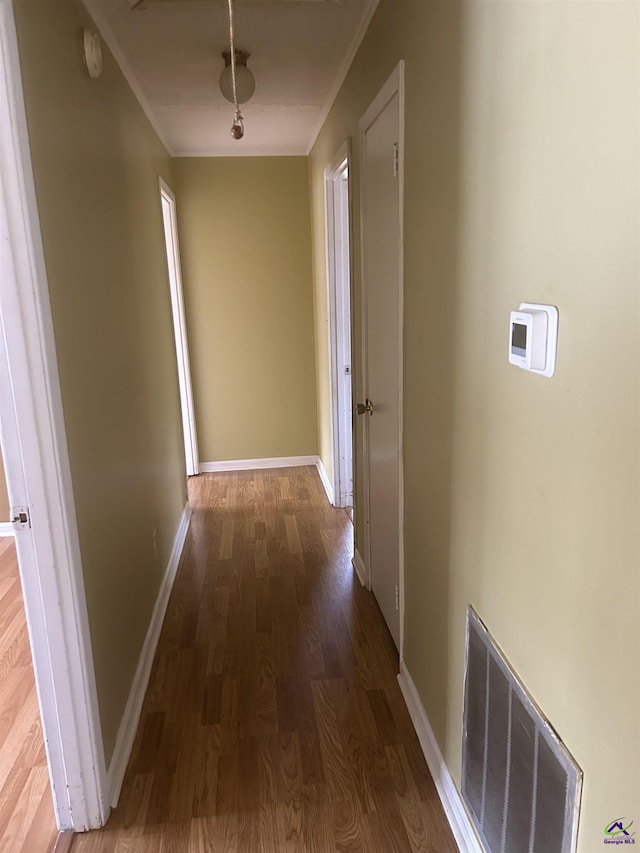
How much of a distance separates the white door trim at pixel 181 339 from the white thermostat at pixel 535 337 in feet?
10.6

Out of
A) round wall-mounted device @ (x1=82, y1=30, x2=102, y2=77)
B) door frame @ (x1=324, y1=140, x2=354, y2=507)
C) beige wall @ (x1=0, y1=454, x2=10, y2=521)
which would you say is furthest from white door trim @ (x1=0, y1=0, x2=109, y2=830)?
beige wall @ (x1=0, y1=454, x2=10, y2=521)

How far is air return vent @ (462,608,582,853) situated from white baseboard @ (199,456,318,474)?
3.52 m

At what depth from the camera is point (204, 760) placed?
1865 millimetres

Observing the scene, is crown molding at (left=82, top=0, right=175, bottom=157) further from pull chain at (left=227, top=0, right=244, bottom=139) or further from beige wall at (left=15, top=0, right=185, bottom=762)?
pull chain at (left=227, top=0, right=244, bottom=139)

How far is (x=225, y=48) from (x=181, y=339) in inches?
93.2

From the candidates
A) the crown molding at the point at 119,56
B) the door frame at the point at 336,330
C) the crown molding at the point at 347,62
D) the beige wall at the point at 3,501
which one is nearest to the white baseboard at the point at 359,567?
the door frame at the point at 336,330

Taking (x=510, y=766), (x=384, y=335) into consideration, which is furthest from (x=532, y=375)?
(x=384, y=335)

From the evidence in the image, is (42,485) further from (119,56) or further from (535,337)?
(119,56)

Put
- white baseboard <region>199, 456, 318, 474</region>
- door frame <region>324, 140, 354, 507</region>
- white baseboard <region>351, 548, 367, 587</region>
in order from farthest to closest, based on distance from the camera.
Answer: white baseboard <region>199, 456, 318, 474</region> → door frame <region>324, 140, 354, 507</region> → white baseboard <region>351, 548, 367, 587</region>

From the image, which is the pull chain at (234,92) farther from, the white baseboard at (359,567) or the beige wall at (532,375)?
the white baseboard at (359,567)

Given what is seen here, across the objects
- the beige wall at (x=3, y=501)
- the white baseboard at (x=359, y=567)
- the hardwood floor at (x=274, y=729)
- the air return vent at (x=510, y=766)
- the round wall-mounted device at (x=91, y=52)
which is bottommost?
the hardwood floor at (x=274, y=729)

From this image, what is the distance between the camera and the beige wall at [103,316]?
1.50m

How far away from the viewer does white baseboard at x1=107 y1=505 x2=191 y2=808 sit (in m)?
1.75

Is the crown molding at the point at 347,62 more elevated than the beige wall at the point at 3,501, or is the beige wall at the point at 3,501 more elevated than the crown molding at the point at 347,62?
the crown molding at the point at 347,62
